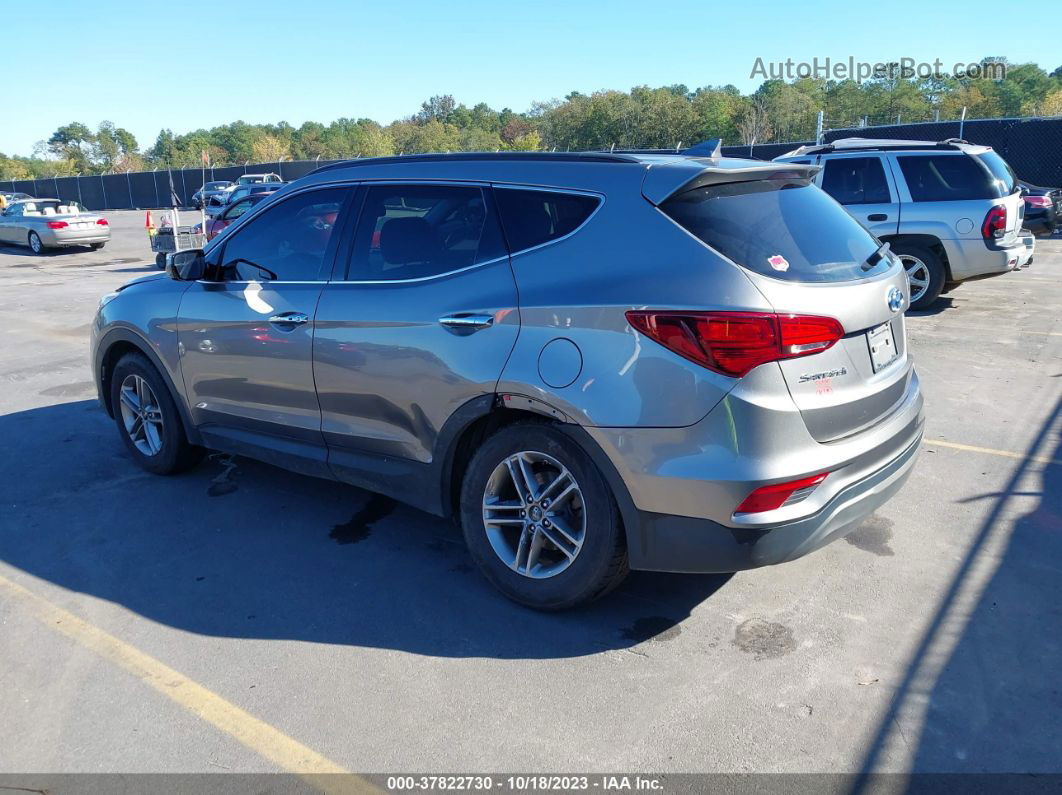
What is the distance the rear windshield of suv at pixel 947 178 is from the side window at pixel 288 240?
8073 mm

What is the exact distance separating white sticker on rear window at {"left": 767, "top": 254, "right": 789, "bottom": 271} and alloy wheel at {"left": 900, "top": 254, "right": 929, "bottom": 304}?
7.95 metres

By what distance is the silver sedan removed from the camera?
23.0 metres

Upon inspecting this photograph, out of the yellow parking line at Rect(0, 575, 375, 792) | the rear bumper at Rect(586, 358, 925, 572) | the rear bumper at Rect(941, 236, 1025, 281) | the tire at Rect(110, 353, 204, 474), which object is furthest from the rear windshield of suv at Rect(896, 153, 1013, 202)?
the yellow parking line at Rect(0, 575, 375, 792)

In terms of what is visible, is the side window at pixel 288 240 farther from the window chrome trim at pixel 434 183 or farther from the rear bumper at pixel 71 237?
the rear bumper at pixel 71 237

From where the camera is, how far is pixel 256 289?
4.62 meters

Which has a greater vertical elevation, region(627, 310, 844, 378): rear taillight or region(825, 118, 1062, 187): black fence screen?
region(825, 118, 1062, 187): black fence screen

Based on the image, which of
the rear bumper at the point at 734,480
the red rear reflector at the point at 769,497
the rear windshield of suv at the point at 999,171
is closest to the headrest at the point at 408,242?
the rear bumper at the point at 734,480

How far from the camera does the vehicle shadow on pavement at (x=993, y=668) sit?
2.80 meters

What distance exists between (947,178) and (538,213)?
8218mm

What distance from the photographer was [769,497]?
311cm

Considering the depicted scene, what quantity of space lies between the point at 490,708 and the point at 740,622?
3.91ft

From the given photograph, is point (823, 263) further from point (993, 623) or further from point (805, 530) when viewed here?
point (993, 623)

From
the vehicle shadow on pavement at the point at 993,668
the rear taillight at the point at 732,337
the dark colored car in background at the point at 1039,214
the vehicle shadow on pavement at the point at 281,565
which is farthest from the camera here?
the dark colored car in background at the point at 1039,214

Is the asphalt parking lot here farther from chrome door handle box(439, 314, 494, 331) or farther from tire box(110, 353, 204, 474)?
chrome door handle box(439, 314, 494, 331)
